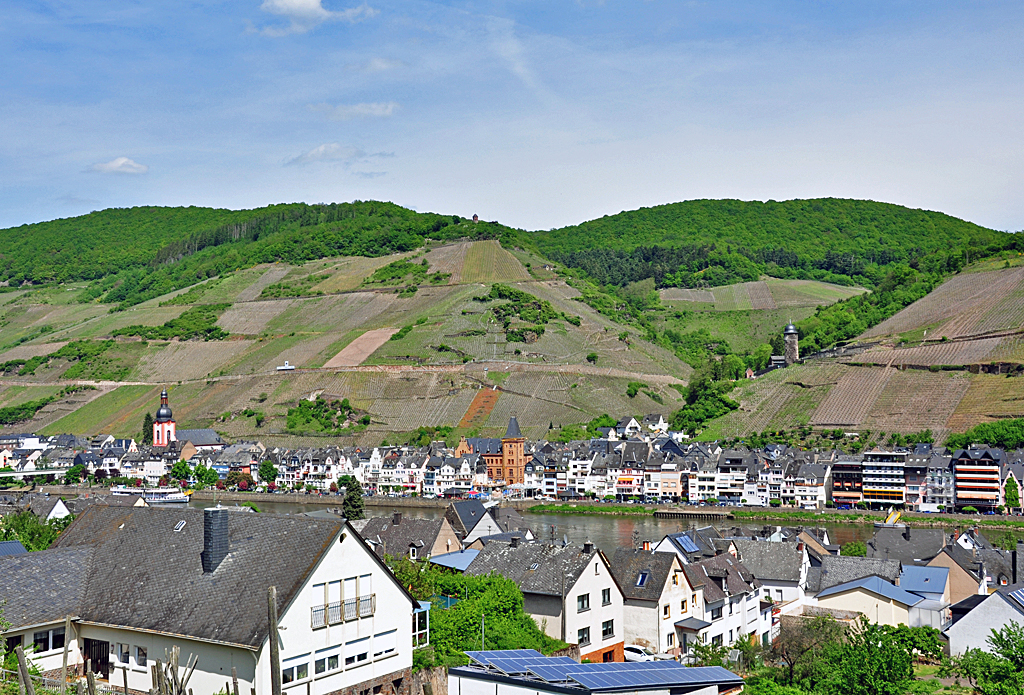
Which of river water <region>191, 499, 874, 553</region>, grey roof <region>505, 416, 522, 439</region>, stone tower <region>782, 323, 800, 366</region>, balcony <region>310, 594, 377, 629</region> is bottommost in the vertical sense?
river water <region>191, 499, 874, 553</region>

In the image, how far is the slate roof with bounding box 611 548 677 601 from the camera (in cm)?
3089

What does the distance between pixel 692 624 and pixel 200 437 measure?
112 metres

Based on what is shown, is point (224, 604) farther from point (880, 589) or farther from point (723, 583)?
point (880, 589)

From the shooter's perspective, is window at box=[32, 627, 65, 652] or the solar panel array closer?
the solar panel array

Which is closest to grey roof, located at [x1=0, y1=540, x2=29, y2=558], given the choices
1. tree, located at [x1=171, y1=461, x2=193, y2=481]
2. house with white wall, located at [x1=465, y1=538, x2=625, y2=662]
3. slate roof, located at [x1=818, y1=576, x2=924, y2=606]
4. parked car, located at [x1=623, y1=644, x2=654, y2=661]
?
house with white wall, located at [x1=465, y1=538, x2=625, y2=662]

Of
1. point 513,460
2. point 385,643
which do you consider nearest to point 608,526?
point 513,460

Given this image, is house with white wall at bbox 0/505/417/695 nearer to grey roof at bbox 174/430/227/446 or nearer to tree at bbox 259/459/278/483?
tree at bbox 259/459/278/483

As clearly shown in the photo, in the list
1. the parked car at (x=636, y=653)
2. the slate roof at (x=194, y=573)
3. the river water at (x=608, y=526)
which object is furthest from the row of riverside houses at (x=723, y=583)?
the river water at (x=608, y=526)

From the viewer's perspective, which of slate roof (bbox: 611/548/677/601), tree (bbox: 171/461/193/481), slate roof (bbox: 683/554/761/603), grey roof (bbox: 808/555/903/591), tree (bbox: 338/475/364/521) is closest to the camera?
slate roof (bbox: 611/548/677/601)

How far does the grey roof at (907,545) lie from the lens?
4453cm

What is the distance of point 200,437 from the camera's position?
440 ft

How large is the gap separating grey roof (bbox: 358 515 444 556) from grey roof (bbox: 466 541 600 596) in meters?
11.9

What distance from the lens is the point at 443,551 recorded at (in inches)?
1794

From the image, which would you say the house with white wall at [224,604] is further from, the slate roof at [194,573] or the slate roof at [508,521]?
the slate roof at [508,521]
